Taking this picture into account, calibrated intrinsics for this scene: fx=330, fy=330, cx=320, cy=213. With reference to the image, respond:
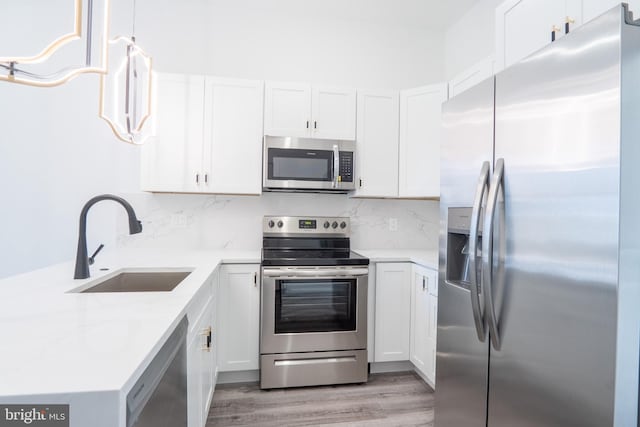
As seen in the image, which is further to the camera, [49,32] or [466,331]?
[49,32]

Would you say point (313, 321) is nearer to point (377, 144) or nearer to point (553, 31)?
point (377, 144)

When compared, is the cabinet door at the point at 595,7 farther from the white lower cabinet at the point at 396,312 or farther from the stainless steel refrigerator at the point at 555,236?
the white lower cabinet at the point at 396,312

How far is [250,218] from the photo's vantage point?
9.39 feet

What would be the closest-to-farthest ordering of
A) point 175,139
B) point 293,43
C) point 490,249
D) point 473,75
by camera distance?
point 490,249 < point 473,75 < point 175,139 < point 293,43

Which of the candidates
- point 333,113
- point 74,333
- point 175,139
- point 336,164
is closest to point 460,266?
point 336,164

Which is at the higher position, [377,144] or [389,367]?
[377,144]

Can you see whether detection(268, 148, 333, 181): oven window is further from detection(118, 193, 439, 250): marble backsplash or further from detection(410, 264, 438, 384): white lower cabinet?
detection(410, 264, 438, 384): white lower cabinet

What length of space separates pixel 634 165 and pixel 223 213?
257 centimetres

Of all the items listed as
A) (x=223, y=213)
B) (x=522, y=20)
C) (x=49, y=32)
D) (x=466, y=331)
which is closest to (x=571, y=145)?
(x=466, y=331)

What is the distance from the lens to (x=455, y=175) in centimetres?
153

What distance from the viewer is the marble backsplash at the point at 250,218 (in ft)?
9.02

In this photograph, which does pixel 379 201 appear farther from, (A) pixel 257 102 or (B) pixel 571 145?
(B) pixel 571 145

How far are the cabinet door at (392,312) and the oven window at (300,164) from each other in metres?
0.85

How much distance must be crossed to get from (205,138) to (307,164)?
31.4 inches
